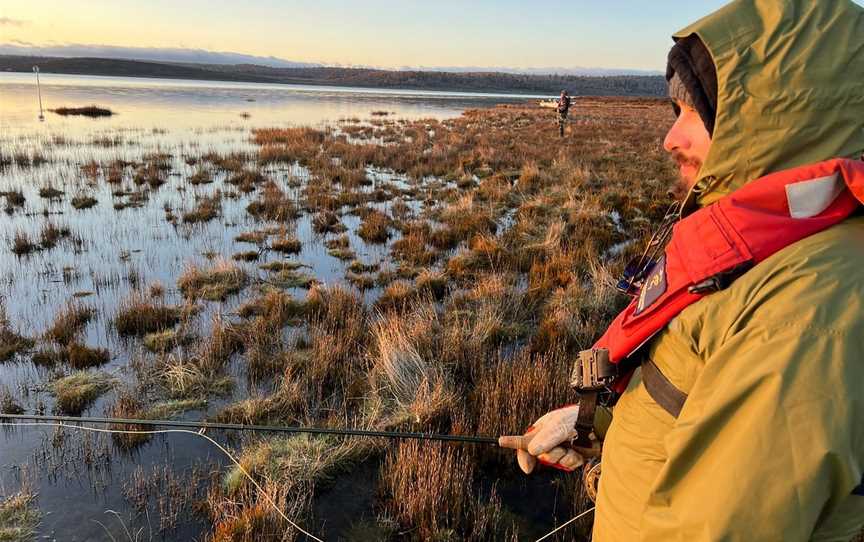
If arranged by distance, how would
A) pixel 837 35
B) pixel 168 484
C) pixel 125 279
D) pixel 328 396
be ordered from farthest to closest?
pixel 125 279 → pixel 328 396 → pixel 168 484 → pixel 837 35

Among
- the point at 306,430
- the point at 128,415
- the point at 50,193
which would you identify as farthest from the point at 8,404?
the point at 50,193

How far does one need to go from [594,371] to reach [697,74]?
989 mm

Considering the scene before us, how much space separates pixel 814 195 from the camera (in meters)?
1.17

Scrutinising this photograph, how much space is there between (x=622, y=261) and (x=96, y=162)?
17.9 metres

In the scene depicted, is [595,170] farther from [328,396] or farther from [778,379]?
[778,379]

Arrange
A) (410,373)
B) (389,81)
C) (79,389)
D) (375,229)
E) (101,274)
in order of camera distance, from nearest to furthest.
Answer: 1. (79,389)
2. (410,373)
3. (101,274)
4. (375,229)
5. (389,81)

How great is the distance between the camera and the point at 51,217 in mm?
12305

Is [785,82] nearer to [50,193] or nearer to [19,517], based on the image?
[19,517]

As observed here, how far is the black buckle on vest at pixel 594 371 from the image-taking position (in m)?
1.79

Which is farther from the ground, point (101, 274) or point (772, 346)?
point (772, 346)

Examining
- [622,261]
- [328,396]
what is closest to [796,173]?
[328,396]

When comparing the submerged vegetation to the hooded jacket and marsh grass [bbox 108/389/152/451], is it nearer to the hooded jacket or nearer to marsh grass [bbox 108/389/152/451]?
marsh grass [bbox 108/389/152/451]

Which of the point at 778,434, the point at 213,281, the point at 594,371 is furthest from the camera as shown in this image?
the point at 213,281

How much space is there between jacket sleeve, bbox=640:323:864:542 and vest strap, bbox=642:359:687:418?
0.23 metres
